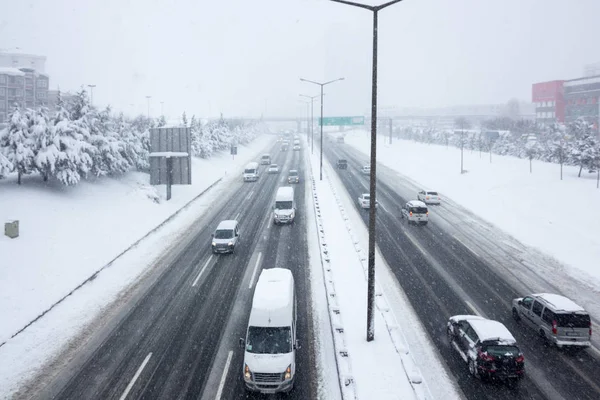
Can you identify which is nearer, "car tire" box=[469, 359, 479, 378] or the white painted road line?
the white painted road line

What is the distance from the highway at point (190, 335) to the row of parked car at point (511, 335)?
5220 millimetres

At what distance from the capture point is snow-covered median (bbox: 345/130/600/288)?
93.9ft

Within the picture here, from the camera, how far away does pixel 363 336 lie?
53.0 ft

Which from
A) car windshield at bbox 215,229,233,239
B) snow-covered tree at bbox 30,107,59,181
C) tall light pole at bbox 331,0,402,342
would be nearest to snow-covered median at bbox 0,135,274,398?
snow-covered tree at bbox 30,107,59,181

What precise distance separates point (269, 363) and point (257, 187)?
39416 millimetres

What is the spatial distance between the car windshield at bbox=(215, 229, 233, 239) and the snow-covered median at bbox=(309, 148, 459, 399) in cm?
526

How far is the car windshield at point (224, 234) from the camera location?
88.3ft

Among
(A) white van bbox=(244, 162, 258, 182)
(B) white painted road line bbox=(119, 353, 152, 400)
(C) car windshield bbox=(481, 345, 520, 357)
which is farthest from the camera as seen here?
(A) white van bbox=(244, 162, 258, 182)

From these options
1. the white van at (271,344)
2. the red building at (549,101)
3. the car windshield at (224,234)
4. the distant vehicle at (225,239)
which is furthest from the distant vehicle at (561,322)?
the red building at (549,101)

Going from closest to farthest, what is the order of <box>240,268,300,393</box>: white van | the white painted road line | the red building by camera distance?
<box>240,268,300,393</box>: white van < the white painted road line < the red building

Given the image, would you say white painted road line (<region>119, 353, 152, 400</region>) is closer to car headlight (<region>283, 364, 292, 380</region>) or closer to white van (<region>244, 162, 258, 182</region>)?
car headlight (<region>283, 364, 292, 380</region>)

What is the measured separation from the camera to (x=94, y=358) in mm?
14992

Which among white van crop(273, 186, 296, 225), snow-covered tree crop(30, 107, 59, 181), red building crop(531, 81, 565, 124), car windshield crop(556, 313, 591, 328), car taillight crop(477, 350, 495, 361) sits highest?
red building crop(531, 81, 565, 124)

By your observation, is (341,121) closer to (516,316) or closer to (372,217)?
(516,316)
